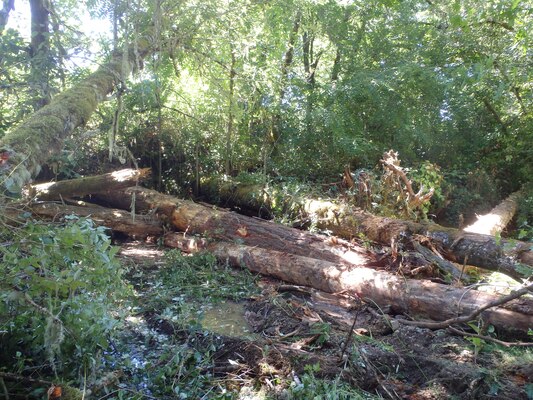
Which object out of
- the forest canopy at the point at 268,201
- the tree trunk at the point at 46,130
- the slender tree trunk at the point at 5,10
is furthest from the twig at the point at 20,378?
the slender tree trunk at the point at 5,10

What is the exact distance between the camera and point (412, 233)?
5773 mm

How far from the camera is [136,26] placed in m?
6.38

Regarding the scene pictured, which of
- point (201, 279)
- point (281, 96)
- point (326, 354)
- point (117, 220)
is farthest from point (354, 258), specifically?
point (281, 96)

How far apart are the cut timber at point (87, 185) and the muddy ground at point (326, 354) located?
2.28 m

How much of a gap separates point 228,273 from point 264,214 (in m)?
2.45

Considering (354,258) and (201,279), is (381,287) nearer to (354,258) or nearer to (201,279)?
(354,258)

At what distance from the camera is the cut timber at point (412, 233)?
4.95m

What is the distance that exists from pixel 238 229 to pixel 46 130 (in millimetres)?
2821

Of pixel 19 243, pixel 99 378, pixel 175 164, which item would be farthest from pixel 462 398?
pixel 175 164

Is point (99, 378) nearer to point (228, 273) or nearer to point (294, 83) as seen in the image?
point (228, 273)

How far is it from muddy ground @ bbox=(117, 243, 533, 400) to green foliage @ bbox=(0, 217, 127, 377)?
42 cm

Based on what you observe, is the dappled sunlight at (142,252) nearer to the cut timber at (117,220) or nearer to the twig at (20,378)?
the cut timber at (117,220)

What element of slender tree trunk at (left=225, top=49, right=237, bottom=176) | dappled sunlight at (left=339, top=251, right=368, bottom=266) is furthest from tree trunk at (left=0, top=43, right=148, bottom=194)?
dappled sunlight at (left=339, top=251, right=368, bottom=266)

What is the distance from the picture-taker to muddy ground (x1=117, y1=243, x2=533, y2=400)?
3.00 meters
